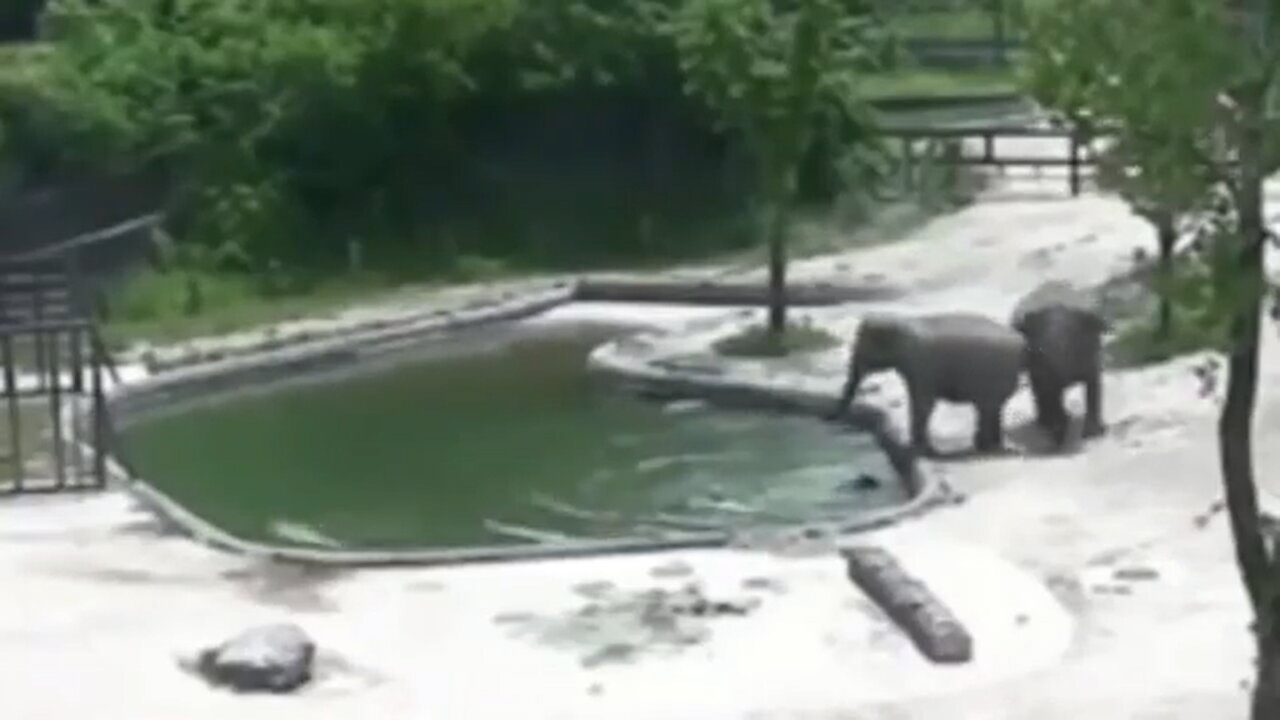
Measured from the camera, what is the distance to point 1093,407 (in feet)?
54.5

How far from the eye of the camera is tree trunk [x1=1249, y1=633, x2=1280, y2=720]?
8.88 metres

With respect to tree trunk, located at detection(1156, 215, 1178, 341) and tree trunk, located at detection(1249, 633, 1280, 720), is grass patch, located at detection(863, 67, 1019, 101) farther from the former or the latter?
tree trunk, located at detection(1249, 633, 1280, 720)

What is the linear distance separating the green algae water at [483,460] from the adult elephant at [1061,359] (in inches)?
40.5

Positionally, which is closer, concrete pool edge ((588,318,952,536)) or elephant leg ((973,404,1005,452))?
concrete pool edge ((588,318,952,536))

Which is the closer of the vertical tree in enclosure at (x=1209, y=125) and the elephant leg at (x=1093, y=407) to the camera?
the vertical tree in enclosure at (x=1209, y=125)

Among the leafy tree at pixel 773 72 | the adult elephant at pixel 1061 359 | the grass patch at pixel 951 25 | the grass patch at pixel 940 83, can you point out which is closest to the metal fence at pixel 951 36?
the grass patch at pixel 951 25

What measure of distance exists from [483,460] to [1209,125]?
9.48m

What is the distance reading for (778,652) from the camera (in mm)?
12000

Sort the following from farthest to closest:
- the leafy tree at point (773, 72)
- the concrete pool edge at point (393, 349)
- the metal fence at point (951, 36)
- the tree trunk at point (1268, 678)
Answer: the metal fence at point (951, 36), the leafy tree at point (773, 72), the concrete pool edge at point (393, 349), the tree trunk at point (1268, 678)

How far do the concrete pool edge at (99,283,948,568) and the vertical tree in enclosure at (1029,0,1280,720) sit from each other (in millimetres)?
5308

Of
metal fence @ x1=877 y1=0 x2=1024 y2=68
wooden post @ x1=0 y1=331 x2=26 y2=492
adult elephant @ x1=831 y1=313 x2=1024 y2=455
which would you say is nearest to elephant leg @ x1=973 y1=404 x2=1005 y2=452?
adult elephant @ x1=831 y1=313 x2=1024 y2=455

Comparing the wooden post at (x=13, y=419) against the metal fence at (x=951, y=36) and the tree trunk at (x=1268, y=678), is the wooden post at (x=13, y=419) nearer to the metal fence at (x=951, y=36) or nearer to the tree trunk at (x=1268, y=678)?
the tree trunk at (x=1268, y=678)

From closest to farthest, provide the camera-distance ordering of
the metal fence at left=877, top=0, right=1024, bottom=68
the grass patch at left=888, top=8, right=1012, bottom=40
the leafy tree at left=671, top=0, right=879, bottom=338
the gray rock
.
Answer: the gray rock, the leafy tree at left=671, top=0, right=879, bottom=338, the metal fence at left=877, top=0, right=1024, bottom=68, the grass patch at left=888, top=8, right=1012, bottom=40

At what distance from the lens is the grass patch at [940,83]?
1469 inches
